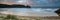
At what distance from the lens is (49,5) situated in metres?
1.34

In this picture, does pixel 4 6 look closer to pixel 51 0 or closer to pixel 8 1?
pixel 8 1

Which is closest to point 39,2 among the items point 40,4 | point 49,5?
point 40,4

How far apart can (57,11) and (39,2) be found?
0.25 metres

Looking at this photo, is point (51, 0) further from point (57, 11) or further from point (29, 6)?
point (29, 6)

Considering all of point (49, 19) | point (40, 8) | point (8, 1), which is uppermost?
point (8, 1)

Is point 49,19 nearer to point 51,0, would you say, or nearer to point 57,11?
point 57,11

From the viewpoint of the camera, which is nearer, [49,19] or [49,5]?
[49,19]

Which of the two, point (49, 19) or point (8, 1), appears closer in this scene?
point (49, 19)

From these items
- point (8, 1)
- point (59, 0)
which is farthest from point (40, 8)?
point (8, 1)

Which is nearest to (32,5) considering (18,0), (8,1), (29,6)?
(29,6)

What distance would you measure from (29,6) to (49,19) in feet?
1.20

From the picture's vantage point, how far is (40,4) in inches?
52.2

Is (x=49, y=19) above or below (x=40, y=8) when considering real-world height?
below

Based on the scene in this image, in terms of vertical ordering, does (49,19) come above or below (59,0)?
below
